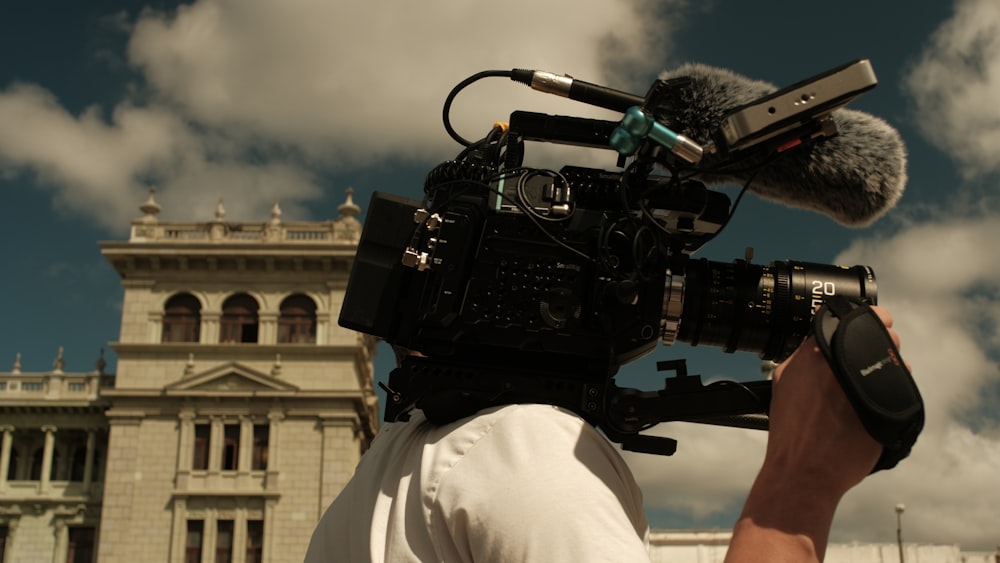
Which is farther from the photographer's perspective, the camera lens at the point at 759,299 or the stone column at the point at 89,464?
the stone column at the point at 89,464

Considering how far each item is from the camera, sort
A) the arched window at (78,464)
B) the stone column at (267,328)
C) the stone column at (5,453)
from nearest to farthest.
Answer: the stone column at (267,328) < the stone column at (5,453) < the arched window at (78,464)

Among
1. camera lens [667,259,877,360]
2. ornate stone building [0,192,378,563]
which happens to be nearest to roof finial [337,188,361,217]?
ornate stone building [0,192,378,563]

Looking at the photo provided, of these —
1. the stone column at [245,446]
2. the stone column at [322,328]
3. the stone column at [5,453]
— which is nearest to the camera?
the stone column at [245,446]

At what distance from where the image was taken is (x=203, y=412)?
34.1m

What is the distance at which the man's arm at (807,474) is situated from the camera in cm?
132

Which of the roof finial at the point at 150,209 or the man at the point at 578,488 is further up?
the roof finial at the point at 150,209

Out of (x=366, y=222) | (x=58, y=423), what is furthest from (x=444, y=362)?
(x=58, y=423)

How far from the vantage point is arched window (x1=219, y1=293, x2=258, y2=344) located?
35.4m

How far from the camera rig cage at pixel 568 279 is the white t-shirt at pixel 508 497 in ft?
0.42

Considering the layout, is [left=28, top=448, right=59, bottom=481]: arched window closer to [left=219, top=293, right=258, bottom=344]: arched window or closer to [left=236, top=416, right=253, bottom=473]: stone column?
[left=219, top=293, right=258, bottom=344]: arched window

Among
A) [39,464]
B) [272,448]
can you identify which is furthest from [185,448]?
[39,464]

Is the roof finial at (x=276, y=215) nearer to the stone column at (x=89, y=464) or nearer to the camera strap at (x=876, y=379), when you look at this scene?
the stone column at (x=89, y=464)

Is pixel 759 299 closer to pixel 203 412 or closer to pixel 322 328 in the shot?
pixel 322 328

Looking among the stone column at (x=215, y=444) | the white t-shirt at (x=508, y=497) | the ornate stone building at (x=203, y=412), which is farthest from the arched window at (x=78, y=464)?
the white t-shirt at (x=508, y=497)
